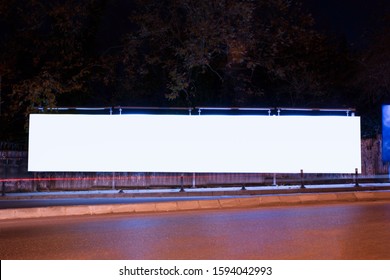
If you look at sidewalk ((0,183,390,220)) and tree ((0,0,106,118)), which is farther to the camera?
tree ((0,0,106,118))

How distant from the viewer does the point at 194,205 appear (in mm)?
14695

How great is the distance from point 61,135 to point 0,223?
622 centimetres

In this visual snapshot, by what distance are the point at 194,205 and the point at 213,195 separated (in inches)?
99.2

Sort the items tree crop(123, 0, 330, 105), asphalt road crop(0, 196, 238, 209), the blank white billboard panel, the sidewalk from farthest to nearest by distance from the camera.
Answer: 1. tree crop(123, 0, 330, 105)
2. the blank white billboard panel
3. asphalt road crop(0, 196, 238, 209)
4. the sidewalk

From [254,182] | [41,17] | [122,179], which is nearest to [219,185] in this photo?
[254,182]

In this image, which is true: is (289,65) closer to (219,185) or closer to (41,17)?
(219,185)

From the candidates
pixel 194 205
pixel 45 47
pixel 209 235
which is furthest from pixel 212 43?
pixel 209 235

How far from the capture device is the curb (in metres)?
13.4

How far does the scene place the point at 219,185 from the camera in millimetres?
19594

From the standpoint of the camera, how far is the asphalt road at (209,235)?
27.0ft

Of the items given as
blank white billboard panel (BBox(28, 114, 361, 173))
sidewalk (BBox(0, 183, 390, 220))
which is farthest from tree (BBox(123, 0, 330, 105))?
sidewalk (BBox(0, 183, 390, 220))

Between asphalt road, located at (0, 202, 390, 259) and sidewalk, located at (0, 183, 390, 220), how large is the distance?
678 mm

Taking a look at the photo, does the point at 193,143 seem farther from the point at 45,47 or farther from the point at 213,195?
the point at 45,47

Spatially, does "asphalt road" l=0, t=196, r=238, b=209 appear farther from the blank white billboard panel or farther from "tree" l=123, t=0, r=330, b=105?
"tree" l=123, t=0, r=330, b=105
